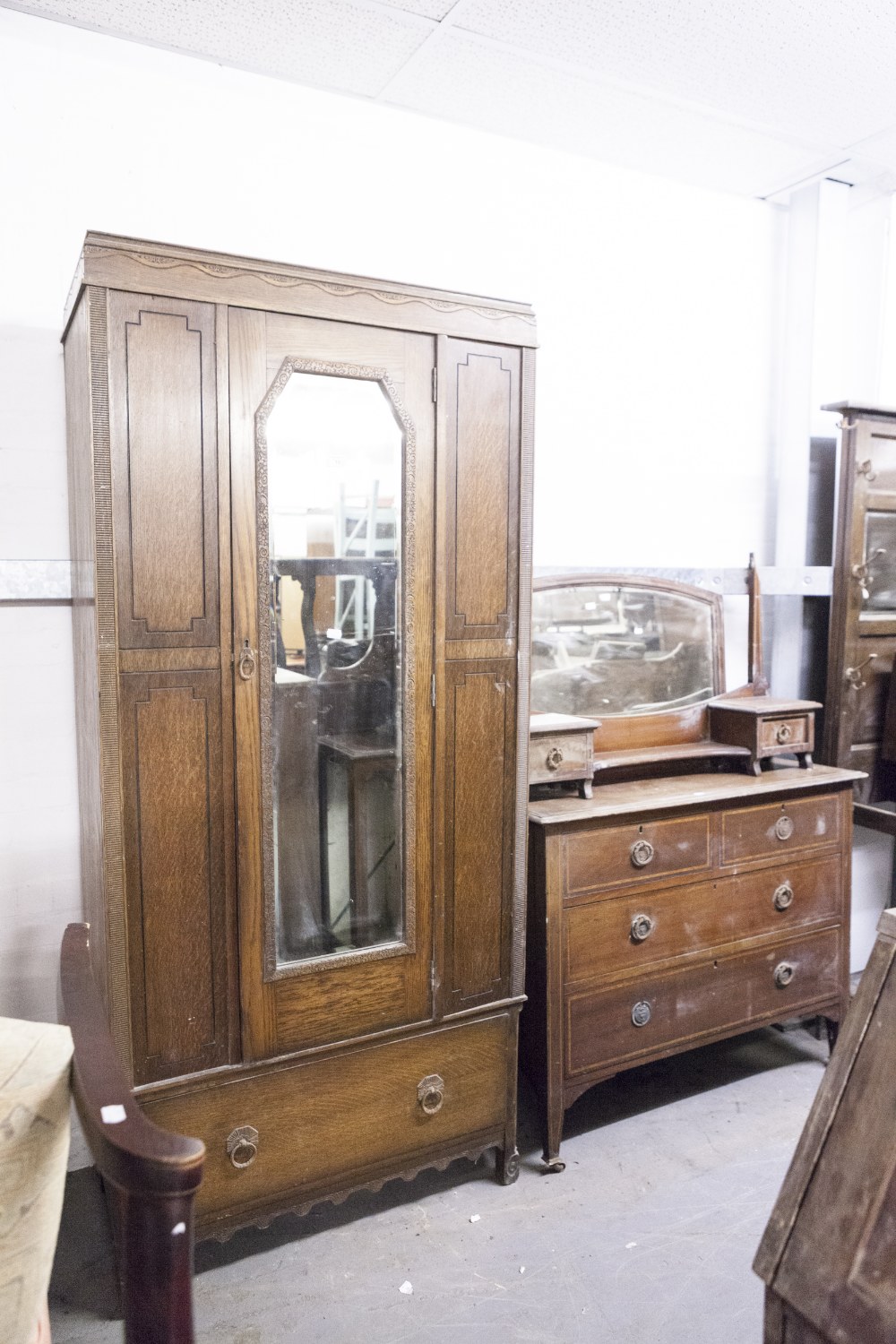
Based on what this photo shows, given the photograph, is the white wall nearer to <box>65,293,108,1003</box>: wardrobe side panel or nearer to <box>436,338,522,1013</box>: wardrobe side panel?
<box>65,293,108,1003</box>: wardrobe side panel

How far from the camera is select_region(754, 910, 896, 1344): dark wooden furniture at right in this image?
3.81 ft

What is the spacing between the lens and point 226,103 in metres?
2.42

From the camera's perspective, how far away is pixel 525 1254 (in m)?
2.18

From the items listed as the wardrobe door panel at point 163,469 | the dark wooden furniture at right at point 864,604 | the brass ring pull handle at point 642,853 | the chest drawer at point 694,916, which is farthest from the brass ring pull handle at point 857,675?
the wardrobe door panel at point 163,469

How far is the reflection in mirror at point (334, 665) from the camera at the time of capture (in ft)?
6.56

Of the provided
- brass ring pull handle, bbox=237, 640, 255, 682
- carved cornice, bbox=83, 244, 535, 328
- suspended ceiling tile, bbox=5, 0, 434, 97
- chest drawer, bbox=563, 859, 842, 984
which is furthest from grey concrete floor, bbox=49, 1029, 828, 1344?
suspended ceiling tile, bbox=5, 0, 434, 97

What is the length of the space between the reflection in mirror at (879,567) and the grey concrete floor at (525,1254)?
1.66 m

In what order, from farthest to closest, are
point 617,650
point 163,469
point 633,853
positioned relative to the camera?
point 617,650 < point 633,853 < point 163,469

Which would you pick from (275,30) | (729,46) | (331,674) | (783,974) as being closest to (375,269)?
(275,30)

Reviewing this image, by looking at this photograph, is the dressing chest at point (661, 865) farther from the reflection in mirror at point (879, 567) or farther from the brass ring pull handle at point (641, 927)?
the reflection in mirror at point (879, 567)

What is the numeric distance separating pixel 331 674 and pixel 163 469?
558mm

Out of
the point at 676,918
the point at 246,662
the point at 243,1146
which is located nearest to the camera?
the point at 246,662

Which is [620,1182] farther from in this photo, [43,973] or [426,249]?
[426,249]

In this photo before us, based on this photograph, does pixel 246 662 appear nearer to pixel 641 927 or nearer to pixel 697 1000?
pixel 641 927
